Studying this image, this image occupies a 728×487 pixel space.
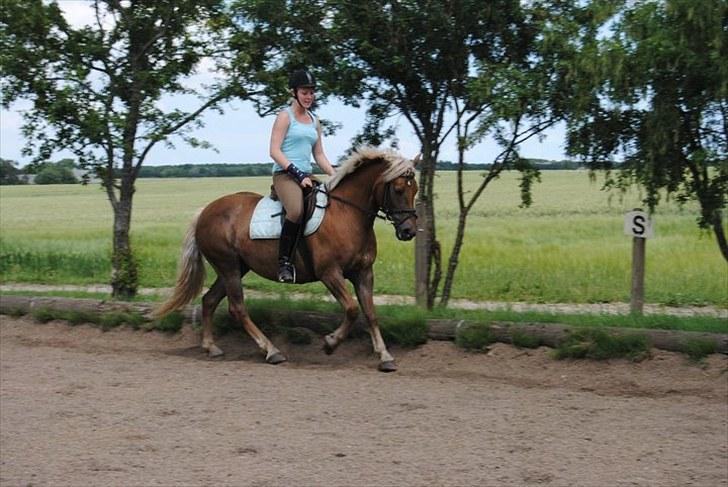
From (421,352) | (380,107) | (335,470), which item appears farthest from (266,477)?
(380,107)

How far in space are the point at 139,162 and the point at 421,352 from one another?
15.3 feet

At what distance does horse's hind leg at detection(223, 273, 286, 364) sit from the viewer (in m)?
9.77

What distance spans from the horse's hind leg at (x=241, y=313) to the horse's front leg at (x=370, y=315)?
100 centimetres

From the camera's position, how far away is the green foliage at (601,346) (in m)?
8.52

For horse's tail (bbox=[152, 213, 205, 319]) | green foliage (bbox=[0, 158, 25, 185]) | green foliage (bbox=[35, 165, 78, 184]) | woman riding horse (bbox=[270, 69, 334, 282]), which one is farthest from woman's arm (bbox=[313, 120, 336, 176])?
green foliage (bbox=[0, 158, 25, 185])

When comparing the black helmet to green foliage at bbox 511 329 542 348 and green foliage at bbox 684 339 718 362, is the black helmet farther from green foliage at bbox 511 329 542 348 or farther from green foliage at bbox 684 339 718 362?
green foliage at bbox 684 339 718 362

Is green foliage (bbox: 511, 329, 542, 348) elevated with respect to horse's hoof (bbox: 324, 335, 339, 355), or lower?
elevated

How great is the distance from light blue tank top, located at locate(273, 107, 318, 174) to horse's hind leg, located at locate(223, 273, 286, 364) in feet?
4.62

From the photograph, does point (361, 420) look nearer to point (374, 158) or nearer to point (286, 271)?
point (286, 271)

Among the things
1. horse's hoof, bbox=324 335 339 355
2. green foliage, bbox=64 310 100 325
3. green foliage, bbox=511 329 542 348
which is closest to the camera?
green foliage, bbox=511 329 542 348

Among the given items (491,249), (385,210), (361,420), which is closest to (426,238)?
(385,210)

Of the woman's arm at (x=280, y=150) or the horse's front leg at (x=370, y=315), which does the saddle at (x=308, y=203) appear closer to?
the woman's arm at (x=280, y=150)

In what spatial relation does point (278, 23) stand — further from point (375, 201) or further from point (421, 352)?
point (421, 352)

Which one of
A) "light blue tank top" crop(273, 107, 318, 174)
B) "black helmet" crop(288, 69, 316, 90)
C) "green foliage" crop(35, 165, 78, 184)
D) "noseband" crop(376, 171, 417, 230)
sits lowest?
"noseband" crop(376, 171, 417, 230)
